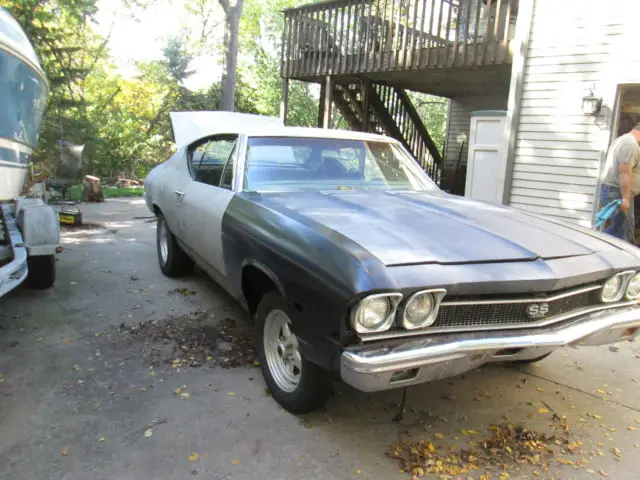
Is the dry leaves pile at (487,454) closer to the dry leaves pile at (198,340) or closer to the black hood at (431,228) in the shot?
the black hood at (431,228)

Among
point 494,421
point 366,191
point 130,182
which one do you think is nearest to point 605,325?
point 494,421

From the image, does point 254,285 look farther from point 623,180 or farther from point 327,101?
point 327,101

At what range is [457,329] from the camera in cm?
231

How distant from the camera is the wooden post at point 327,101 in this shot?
10.5 m

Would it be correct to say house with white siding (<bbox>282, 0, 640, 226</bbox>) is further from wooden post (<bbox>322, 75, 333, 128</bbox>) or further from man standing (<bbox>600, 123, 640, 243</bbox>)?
man standing (<bbox>600, 123, 640, 243</bbox>)

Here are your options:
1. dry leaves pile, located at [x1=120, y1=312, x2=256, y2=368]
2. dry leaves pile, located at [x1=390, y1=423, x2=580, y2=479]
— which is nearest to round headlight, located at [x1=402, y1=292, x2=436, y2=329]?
dry leaves pile, located at [x1=390, y1=423, x2=580, y2=479]

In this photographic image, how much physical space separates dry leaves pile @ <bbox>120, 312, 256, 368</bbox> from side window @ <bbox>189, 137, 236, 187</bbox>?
3.84ft

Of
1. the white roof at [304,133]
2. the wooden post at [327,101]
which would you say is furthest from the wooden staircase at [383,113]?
the white roof at [304,133]

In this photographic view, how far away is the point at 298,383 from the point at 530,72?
20.5 feet

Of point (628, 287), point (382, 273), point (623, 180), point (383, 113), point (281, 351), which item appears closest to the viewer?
point (382, 273)

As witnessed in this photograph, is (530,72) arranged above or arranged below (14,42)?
above

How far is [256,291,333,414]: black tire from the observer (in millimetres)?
2582

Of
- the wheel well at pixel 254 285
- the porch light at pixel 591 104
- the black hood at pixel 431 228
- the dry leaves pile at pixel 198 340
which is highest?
the porch light at pixel 591 104

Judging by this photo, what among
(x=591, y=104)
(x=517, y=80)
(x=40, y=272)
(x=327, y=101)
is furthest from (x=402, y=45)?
(x=40, y=272)
